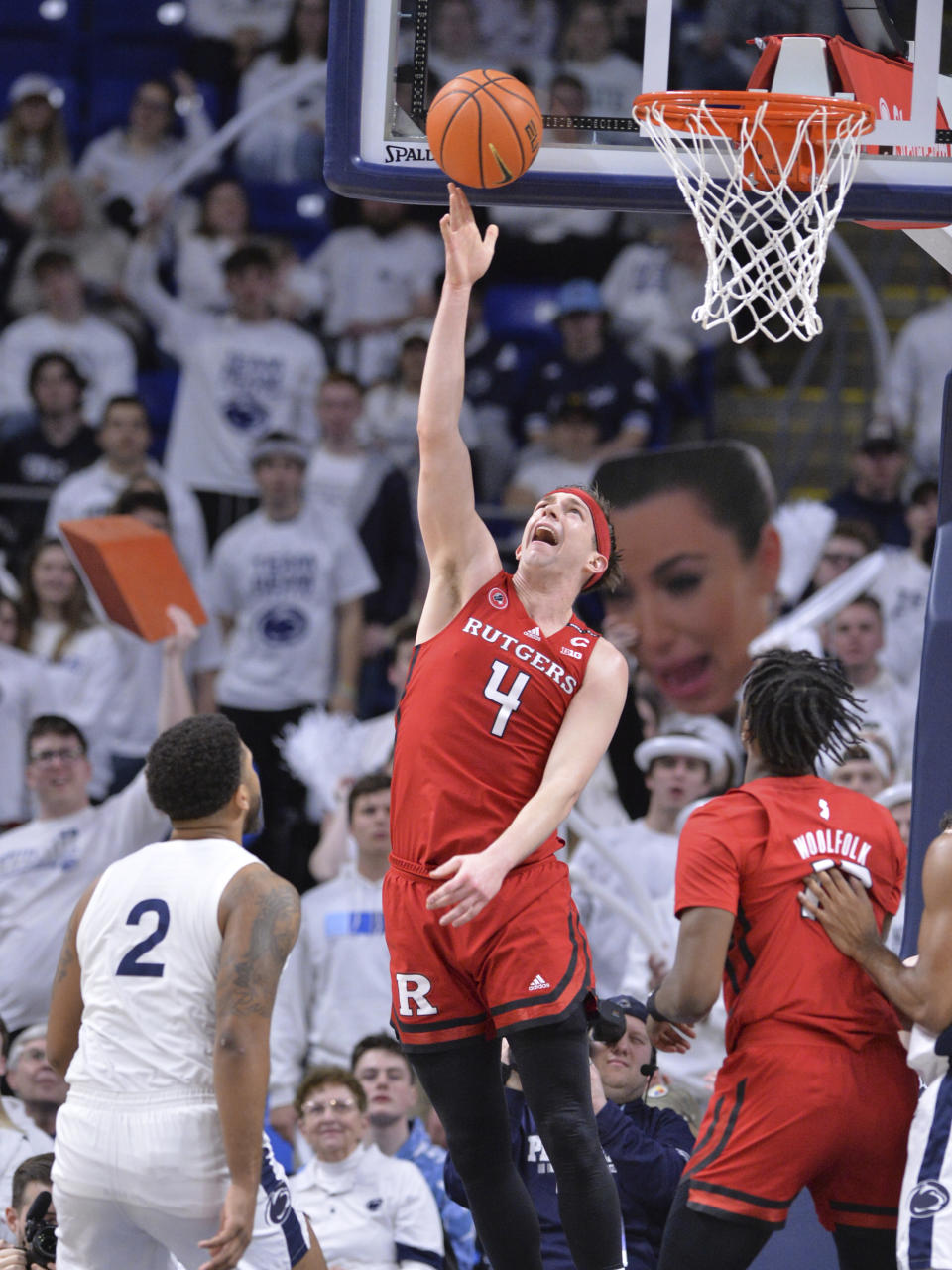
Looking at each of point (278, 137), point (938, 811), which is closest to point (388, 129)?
point (938, 811)

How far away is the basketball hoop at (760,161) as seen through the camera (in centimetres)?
503

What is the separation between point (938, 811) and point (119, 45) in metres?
10.5

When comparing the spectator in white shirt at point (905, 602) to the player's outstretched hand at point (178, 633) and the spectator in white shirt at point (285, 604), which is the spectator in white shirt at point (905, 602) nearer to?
the spectator in white shirt at point (285, 604)

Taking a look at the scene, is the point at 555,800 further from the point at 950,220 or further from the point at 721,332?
the point at 721,332

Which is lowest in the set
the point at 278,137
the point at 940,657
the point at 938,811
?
the point at 938,811

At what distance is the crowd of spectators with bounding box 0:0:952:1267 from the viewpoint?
7.29 m

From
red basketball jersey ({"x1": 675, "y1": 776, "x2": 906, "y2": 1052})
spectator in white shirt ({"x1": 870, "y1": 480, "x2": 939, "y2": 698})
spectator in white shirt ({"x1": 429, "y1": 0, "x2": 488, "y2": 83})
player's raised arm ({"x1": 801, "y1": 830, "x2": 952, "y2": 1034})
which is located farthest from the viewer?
spectator in white shirt ({"x1": 429, "y1": 0, "x2": 488, "y2": 83})

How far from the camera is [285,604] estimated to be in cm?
1016

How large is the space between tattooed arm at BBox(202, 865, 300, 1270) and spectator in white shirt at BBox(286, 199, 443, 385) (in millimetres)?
7816

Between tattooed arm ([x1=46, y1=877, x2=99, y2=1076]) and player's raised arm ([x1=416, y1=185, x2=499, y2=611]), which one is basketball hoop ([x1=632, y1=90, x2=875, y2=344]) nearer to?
player's raised arm ([x1=416, y1=185, x2=499, y2=611])

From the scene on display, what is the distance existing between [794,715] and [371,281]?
818cm

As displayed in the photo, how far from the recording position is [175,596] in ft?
26.6

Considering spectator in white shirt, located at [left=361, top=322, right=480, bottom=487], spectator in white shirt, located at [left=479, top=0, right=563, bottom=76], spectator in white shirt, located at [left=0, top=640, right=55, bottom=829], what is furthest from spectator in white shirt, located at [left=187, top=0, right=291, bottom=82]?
spectator in white shirt, located at [left=0, top=640, right=55, bottom=829]

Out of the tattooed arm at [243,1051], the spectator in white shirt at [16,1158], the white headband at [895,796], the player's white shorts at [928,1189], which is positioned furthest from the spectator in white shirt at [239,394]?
the player's white shorts at [928,1189]
